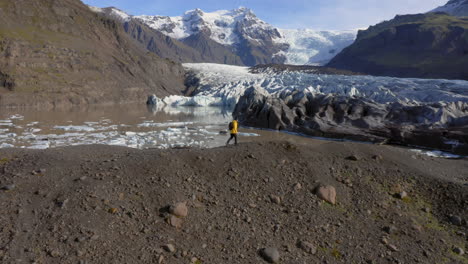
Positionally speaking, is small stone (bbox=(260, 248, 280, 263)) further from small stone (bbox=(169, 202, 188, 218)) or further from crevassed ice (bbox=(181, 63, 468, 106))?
crevassed ice (bbox=(181, 63, 468, 106))

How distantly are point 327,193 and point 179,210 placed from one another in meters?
3.62

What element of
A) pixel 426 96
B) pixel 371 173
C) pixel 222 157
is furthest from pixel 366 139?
pixel 426 96

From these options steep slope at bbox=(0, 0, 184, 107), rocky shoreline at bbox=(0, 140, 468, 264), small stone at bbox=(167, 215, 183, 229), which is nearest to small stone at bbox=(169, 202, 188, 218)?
rocky shoreline at bbox=(0, 140, 468, 264)

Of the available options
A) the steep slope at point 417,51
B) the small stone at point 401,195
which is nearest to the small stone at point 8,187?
the small stone at point 401,195

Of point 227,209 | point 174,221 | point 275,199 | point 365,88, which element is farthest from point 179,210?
point 365,88

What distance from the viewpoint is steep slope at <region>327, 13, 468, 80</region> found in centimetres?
11138

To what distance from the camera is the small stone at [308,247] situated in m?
6.04

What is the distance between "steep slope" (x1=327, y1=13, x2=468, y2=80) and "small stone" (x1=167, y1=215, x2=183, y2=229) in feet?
381

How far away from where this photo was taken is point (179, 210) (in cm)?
669

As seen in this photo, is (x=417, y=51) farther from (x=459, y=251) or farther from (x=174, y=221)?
(x=174, y=221)

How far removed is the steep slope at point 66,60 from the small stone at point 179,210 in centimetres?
5587

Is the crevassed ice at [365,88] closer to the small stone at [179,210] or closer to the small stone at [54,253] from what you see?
the small stone at [179,210]

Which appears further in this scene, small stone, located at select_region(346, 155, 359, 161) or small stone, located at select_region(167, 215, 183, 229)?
small stone, located at select_region(346, 155, 359, 161)

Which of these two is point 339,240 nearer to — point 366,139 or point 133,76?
point 366,139
